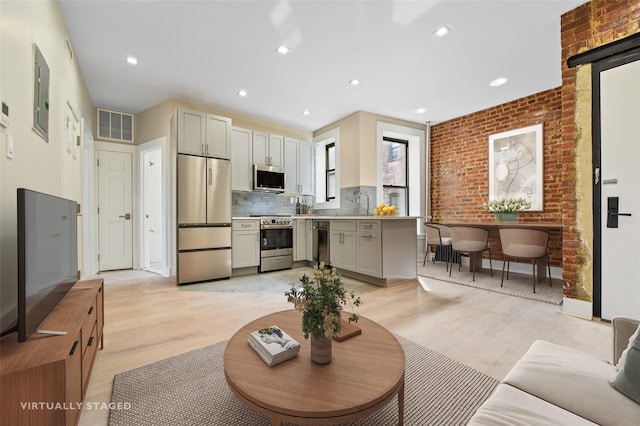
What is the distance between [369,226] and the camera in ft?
12.8

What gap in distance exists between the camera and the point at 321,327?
1.16 m

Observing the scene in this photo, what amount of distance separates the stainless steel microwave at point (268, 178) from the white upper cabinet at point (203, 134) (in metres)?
0.65

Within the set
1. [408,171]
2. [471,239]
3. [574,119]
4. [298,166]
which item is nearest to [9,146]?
[574,119]

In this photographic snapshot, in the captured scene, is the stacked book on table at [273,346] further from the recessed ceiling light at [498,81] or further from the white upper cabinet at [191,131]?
the recessed ceiling light at [498,81]

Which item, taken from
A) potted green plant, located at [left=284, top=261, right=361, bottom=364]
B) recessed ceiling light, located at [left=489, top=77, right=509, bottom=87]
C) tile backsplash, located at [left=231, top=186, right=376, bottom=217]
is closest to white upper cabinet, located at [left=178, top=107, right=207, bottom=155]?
tile backsplash, located at [left=231, top=186, right=376, bottom=217]

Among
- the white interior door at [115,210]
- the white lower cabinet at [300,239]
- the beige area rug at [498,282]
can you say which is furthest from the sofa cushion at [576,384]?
the white interior door at [115,210]

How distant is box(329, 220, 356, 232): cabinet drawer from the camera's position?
4186mm

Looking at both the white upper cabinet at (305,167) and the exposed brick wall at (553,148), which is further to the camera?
the white upper cabinet at (305,167)

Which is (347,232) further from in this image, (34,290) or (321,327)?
(34,290)

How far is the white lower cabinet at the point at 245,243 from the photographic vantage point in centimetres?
442

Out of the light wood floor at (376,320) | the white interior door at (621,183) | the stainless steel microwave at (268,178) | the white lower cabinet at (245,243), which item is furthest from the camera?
A: the stainless steel microwave at (268,178)

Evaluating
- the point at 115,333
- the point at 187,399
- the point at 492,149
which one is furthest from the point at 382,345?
the point at 492,149

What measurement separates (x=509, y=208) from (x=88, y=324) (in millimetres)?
5156

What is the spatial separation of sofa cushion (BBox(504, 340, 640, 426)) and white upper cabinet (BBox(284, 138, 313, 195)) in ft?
15.3
